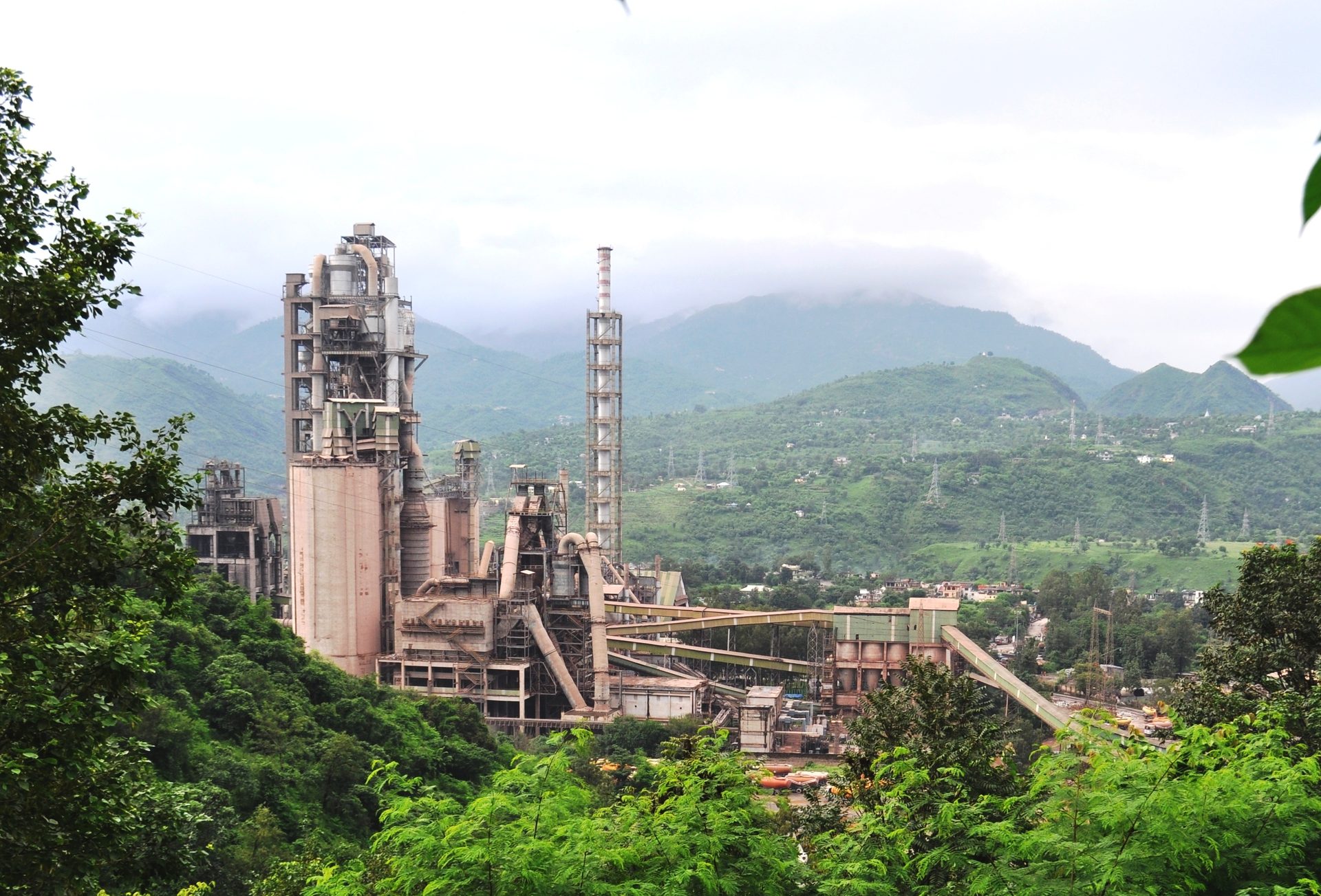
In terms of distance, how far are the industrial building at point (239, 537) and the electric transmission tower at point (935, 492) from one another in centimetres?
4659

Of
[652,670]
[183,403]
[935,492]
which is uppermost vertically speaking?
[183,403]

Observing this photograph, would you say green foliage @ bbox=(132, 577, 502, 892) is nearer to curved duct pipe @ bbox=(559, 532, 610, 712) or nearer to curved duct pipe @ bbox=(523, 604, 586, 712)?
curved duct pipe @ bbox=(523, 604, 586, 712)

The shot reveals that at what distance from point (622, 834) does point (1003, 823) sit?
6.12ft

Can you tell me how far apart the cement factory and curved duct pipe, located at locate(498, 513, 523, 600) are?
37 millimetres

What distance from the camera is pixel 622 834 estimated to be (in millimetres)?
6117

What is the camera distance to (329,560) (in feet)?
82.0

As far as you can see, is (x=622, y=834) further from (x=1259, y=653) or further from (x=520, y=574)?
(x=520, y=574)

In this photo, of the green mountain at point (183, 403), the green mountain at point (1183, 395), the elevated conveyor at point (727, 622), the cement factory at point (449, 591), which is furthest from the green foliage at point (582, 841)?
the green mountain at point (1183, 395)

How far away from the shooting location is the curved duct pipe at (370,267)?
97.2 ft

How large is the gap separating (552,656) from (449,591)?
2556mm

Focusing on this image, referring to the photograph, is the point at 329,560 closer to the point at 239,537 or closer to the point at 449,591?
the point at 449,591

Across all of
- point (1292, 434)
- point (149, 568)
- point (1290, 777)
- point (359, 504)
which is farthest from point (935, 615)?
point (1292, 434)

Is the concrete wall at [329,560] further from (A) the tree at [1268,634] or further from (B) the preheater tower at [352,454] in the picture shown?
(A) the tree at [1268,634]

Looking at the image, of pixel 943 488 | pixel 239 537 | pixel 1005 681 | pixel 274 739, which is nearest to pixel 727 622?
pixel 1005 681
